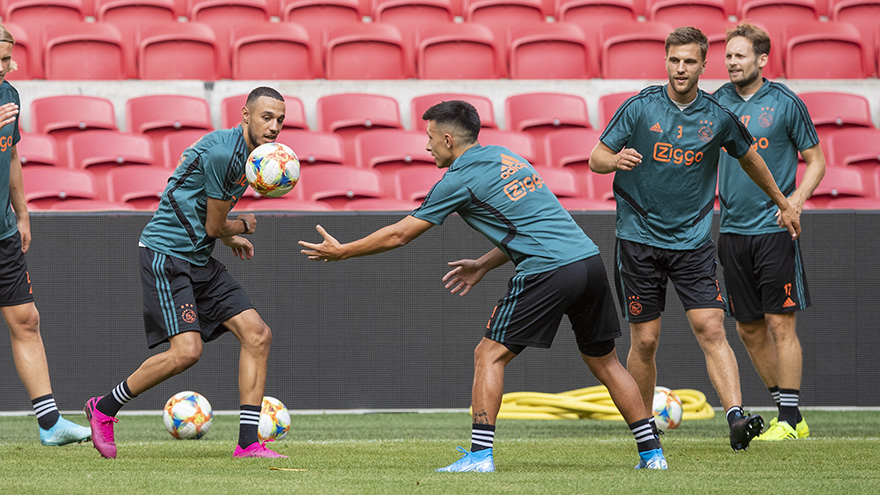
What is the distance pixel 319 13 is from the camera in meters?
12.6

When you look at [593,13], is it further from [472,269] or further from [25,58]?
[472,269]

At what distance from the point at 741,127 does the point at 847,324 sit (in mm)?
3156

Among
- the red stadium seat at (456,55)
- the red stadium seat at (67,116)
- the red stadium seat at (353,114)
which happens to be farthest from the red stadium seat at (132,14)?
the red stadium seat at (456,55)

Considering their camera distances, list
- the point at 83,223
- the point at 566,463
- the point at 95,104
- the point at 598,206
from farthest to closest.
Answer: the point at 95,104 → the point at 598,206 → the point at 83,223 → the point at 566,463

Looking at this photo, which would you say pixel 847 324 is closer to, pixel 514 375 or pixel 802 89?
pixel 514 375

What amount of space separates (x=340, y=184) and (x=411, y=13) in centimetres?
383

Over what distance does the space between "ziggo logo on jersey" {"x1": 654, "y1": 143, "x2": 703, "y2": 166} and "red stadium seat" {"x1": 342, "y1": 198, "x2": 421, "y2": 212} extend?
10.1 ft

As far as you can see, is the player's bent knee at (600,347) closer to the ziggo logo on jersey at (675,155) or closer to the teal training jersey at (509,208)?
the teal training jersey at (509,208)

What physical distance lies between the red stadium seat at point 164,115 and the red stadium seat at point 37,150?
36.6 inches

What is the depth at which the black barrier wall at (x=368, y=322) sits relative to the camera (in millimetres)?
8062

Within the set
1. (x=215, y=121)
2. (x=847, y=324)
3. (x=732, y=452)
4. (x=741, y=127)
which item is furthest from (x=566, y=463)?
(x=215, y=121)

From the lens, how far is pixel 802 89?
1137 cm

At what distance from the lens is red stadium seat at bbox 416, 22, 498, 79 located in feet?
38.8

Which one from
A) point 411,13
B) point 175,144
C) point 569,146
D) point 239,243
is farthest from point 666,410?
point 411,13
